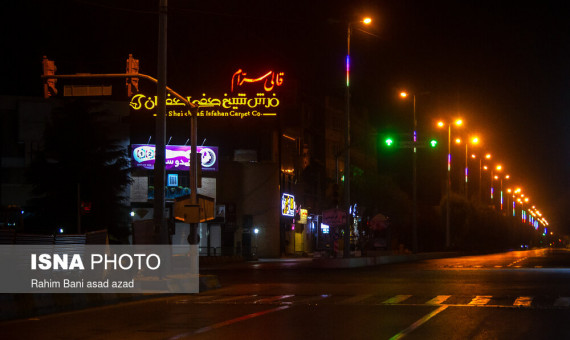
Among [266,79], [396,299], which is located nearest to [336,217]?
[266,79]

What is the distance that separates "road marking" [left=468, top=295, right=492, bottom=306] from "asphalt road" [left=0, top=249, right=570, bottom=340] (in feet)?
0.08

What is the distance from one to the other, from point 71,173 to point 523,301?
34.6 m

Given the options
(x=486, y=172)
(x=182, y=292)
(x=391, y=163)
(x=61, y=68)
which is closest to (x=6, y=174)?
(x=61, y=68)

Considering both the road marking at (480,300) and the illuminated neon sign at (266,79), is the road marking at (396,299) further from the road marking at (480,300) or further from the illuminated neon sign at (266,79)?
the illuminated neon sign at (266,79)

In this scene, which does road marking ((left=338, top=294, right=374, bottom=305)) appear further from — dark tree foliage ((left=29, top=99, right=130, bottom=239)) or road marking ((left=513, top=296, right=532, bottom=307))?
dark tree foliage ((left=29, top=99, right=130, bottom=239))

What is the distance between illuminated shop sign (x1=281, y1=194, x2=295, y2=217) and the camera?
6391 centimetres

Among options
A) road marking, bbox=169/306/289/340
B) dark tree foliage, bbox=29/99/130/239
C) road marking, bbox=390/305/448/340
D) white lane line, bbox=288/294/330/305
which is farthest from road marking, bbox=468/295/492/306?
dark tree foliage, bbox=29/99/130/239

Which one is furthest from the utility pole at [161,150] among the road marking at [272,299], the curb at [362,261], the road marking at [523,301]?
the curb at [362,261]

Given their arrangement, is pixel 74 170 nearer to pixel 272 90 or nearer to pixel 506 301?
pixel 272 90

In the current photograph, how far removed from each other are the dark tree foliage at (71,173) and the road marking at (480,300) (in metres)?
31.9

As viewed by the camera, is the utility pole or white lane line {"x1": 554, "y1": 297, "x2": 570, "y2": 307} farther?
the utility pole

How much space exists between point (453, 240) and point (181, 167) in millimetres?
36618

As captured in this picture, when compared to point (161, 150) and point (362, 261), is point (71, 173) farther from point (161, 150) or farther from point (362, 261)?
point (161, 150)

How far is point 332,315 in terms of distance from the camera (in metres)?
15.5
